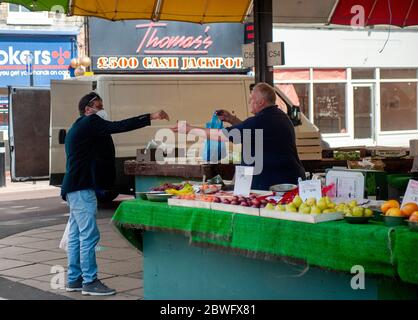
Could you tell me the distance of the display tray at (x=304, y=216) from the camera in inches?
191

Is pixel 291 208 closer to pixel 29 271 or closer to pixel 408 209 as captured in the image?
pixel 408 209

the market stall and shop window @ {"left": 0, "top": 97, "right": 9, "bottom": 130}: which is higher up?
shop window @ {"left": 0, "top": 97, "right": 9, "bottom": 130}

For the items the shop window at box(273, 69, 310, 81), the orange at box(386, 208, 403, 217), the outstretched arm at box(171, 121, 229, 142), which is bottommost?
the orange at box(386, 208, 403, 217)

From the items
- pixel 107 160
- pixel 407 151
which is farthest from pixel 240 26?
pixel 107 160

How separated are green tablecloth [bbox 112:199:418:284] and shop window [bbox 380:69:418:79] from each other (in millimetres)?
22774

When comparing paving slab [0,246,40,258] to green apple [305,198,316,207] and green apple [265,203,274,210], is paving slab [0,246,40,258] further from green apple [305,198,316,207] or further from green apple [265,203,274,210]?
green apple [305,198,316,207]

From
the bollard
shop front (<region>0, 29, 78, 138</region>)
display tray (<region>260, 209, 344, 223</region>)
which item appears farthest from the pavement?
shop front (<region>0, 29, 78, 138</region>)

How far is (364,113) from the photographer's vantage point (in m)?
27.4

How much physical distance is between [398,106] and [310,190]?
23.9m

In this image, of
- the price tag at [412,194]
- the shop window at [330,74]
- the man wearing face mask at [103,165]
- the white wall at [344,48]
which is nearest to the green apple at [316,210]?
the price tag at [412,194]

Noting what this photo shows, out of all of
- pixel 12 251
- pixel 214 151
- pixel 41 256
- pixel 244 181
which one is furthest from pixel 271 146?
pixel 12 251

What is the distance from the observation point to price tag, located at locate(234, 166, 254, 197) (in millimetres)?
5902

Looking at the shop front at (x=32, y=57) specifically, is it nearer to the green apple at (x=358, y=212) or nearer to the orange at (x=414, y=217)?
the green apple at (x=358, y=212)
